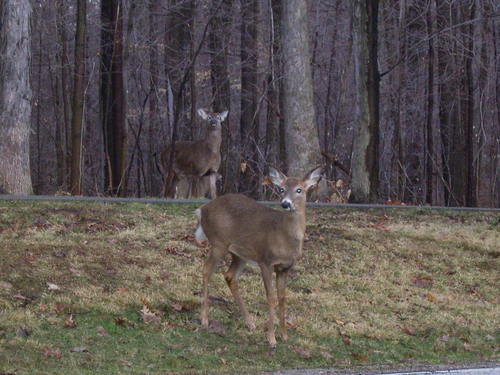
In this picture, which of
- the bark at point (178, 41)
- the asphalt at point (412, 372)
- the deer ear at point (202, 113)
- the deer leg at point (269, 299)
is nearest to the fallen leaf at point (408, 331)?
the deer leg at point (269, 299)

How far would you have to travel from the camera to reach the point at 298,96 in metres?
18.6

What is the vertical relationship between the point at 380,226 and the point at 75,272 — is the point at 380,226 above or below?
above

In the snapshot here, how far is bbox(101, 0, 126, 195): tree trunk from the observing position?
23.2 m

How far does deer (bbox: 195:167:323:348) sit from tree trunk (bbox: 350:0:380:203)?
315 inches

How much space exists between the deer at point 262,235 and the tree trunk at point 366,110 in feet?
26.3

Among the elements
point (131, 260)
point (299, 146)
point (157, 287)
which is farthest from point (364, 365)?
point (299, 146)

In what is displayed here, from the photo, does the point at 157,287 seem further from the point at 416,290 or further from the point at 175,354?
the point at 416,290

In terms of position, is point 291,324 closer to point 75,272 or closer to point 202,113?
point 75,272

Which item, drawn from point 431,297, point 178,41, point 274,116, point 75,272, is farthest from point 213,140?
point 178,41

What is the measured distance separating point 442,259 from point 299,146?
4632 millimetres

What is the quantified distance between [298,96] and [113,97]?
6.95 meters

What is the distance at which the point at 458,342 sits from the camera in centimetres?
1100

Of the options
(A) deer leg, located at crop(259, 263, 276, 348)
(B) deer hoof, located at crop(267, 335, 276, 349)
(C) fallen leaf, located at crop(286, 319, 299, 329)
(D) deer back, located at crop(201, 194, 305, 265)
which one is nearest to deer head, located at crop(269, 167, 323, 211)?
(D) deer back, located at crop(201, 194, 305, 265)

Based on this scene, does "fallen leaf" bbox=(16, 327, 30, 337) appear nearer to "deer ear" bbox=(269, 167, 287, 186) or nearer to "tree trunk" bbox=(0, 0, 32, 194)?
"deer ear" bbox=(269, 167, 287, 186)
